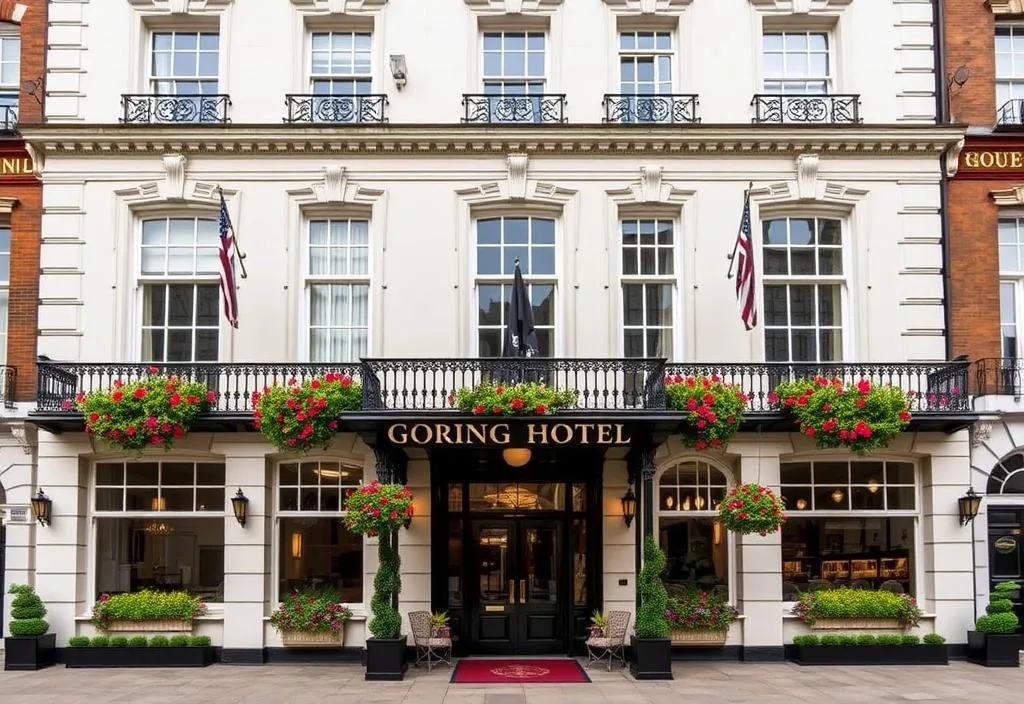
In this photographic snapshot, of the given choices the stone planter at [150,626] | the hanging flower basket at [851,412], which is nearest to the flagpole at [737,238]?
the hanging flower basket at [851,412]

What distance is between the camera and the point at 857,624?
1580 centimetres

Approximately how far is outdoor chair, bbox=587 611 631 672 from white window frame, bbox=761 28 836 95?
9.16 meters

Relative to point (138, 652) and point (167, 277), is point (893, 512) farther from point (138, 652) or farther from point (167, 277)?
point (167, 277)

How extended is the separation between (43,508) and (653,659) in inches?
384

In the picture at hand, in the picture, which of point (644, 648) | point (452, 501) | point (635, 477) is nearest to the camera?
point (644, 648)

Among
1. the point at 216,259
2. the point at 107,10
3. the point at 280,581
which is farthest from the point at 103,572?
the point at 107,10

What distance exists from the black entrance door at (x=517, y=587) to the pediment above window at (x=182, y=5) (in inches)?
391

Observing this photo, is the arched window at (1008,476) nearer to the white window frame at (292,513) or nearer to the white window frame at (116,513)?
the white window frame at (292,513)

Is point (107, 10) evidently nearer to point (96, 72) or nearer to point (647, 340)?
point (96, 72)

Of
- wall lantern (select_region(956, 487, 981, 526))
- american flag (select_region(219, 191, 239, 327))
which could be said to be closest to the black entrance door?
american flag (select_region(219, 191, 239, 327))

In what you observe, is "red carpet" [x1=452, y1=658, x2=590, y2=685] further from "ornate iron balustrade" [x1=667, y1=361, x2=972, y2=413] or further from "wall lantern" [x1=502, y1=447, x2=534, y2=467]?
"ornate iron balustrade" [x1=667, y1=361, x2=972, y2=413]

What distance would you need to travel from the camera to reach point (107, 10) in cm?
1730

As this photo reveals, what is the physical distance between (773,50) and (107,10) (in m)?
11.6

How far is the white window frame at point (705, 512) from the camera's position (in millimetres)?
16297
